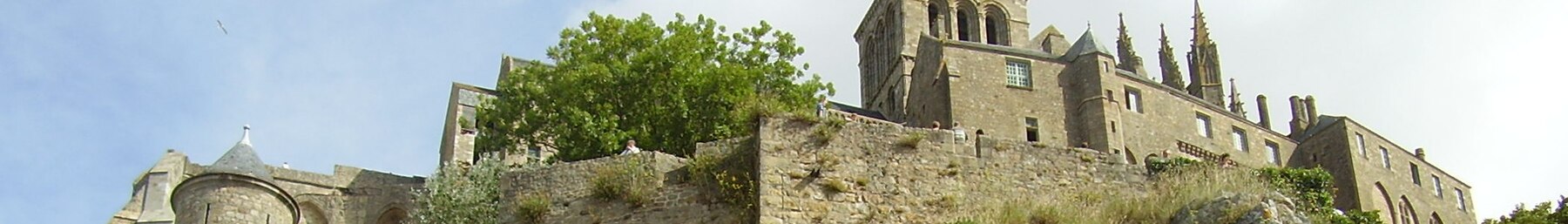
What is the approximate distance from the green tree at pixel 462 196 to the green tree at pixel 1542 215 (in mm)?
14759

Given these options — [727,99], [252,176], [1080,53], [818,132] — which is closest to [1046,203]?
[818,132]

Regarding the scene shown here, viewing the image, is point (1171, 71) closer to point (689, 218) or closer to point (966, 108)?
point (966, 108)

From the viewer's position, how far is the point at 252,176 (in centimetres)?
2697

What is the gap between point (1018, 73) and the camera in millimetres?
45906

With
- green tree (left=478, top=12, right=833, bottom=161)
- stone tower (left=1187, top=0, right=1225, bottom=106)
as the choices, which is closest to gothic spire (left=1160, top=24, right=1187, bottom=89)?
stone tower (left=1187, top=0, right=1225, bottom=106)

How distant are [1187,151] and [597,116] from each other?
21.1 metres

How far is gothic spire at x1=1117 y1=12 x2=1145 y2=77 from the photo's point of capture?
2241 inches

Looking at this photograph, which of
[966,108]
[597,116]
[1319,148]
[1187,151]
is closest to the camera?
[597,116]

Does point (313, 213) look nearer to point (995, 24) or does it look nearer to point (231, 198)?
point (231, 198)

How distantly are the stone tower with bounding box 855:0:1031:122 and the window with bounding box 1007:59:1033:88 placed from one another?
43.8 feet

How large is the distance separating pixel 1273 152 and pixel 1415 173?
4.38m

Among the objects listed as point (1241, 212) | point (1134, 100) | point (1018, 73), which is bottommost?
point (1241, 212)

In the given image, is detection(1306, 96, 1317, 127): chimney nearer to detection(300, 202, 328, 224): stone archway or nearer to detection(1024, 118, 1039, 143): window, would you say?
detection(1024, 118, 1039, 143): window

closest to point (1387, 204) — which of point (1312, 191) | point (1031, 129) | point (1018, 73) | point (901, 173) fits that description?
point (1031, 129)
